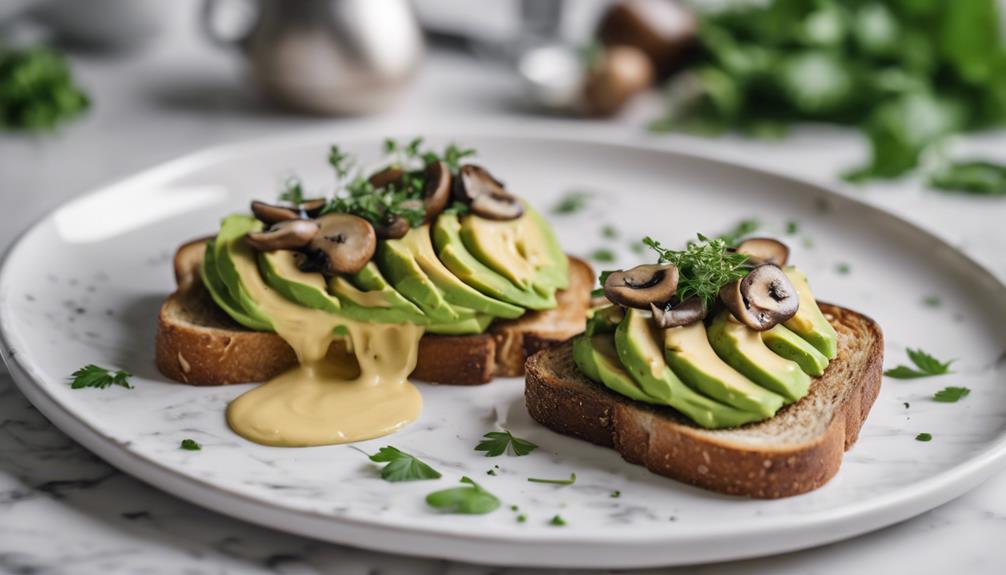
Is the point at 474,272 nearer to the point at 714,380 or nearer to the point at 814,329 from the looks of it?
the point at 714,380

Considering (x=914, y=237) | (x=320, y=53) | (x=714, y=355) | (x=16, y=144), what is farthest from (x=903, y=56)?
(x=16, y=144)

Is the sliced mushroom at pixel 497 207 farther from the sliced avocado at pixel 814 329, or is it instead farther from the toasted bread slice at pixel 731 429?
the sliced avocado at pixel 814 329

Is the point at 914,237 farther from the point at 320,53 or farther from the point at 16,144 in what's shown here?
the point at 16,144

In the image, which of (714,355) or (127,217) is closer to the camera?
(714,355)

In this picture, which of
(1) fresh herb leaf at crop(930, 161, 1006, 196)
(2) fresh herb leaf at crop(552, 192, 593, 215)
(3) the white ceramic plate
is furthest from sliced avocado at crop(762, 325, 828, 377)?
(1) fresh herb leaf at crop(930, 161, 1006, 196)

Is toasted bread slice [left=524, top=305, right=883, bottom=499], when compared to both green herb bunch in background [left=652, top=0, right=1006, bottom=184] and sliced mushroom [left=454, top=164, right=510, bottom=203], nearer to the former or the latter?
sliced mushroom [left=454, top=164, right=510, bottom=203]

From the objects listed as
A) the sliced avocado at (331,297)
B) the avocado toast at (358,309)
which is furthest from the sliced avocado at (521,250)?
the sliced avocado at (331,297)

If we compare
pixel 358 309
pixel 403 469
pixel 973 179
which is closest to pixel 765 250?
pixel 358 309

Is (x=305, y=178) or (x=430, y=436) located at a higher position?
(x=305, y=178)
